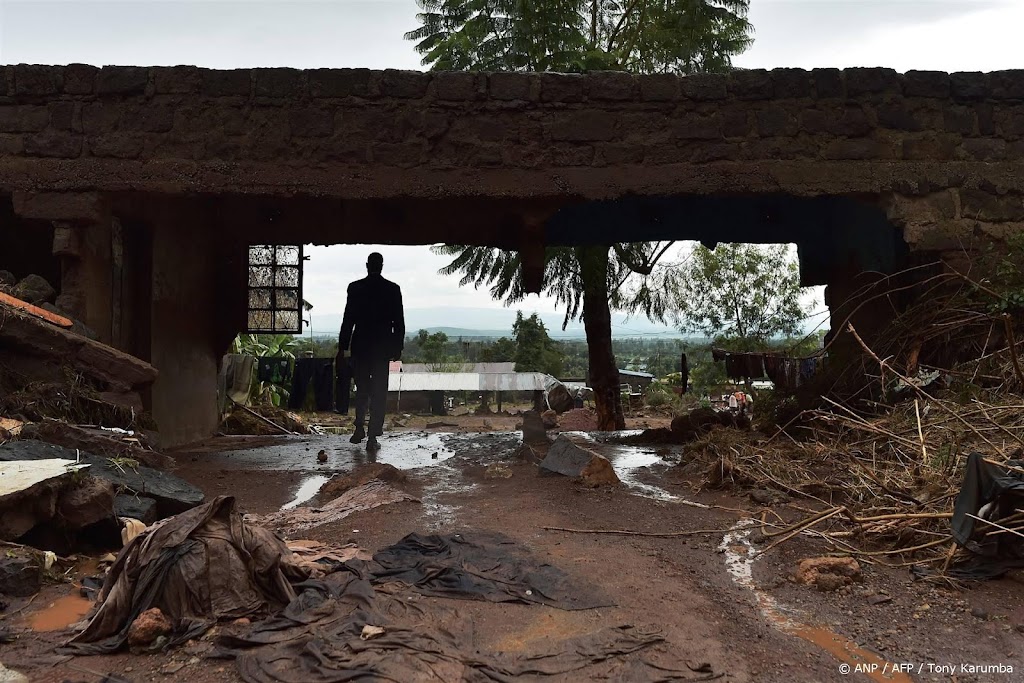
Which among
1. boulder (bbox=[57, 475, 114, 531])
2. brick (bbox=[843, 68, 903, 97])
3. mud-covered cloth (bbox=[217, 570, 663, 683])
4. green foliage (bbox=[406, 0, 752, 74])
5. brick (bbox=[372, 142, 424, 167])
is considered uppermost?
green foliage (bbox=[406, 0, 752, 74])

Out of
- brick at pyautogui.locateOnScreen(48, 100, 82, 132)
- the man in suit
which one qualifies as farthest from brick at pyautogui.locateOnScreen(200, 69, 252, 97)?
the man in suit

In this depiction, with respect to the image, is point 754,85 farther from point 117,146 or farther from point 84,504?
point 84,504

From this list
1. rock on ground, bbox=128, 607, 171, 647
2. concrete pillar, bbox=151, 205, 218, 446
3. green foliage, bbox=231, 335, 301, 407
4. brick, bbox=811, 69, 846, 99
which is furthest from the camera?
green foliage, bbox=231, 335, 301, 407

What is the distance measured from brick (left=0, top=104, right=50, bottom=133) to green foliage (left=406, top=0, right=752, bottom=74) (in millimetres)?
8377

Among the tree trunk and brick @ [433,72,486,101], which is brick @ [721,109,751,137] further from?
the tree trunk

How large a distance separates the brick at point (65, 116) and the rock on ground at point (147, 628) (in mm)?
4748

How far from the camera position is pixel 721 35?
48.4ft

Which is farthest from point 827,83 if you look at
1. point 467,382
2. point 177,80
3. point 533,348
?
point 533,348

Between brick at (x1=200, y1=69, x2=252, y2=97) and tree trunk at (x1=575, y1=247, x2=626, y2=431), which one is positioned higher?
brick at (x1=200, y1=69, x2=252, y2=97)

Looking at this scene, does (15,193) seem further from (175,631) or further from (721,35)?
(721,35)

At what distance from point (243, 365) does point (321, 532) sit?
11701 millimetres

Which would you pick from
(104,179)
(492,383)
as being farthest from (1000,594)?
(492,383)

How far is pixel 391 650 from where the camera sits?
248cm

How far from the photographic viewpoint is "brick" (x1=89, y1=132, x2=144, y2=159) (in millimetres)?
6031
